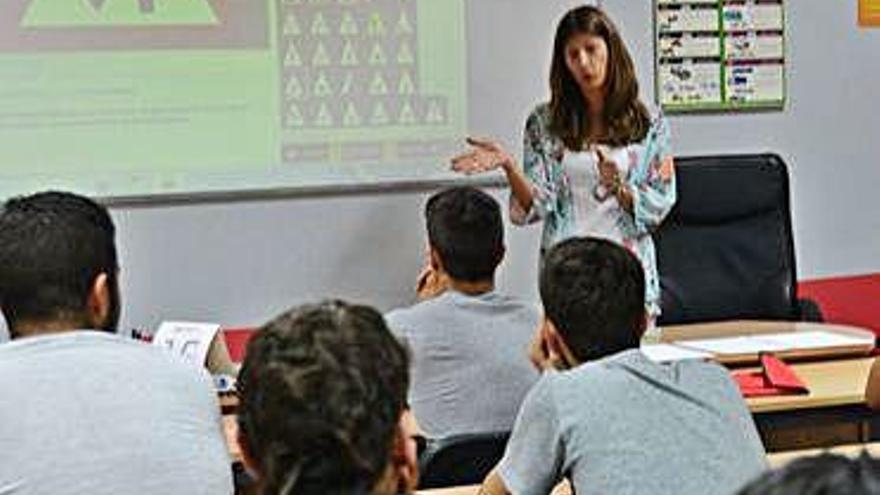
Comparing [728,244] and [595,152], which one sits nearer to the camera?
[595,152]

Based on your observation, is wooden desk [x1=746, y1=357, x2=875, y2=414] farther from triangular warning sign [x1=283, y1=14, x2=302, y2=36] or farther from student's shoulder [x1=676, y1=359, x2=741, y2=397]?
triangular warning sign [x1=283, y1=14, x2=302, y2=36]

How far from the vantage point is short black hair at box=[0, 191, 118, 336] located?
6.69 ft

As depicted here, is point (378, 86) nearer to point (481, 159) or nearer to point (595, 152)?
point (481, 159)

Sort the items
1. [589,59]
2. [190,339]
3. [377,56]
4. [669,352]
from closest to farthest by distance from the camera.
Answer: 1. [190,339]
2. [669,352]
3. [589,59]
4. [377,56]

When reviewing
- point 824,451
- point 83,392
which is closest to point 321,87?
point 83,392

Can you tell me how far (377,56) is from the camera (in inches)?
171

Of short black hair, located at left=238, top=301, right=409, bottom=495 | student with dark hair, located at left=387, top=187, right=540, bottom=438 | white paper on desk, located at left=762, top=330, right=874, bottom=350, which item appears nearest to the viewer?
short black hair, located at left=238, top=301, right=409, bottom=495

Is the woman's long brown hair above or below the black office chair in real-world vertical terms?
above

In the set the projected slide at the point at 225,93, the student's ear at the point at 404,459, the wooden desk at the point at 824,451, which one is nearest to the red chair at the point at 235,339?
the projected slide at the point at 225,93

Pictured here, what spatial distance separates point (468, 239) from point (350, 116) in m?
1.33

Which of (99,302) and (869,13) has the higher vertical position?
(869,13)

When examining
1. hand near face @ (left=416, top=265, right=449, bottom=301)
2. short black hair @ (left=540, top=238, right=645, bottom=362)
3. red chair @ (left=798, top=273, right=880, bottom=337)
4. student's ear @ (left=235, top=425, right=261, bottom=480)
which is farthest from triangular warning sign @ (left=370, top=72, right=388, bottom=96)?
student's ear @ (left=235, top=425, right=261, bottom=480)

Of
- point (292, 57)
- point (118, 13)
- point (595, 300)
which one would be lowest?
point (595, 300)

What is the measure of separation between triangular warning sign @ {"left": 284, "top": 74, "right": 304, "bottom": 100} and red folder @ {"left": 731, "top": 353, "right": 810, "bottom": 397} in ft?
5.55
